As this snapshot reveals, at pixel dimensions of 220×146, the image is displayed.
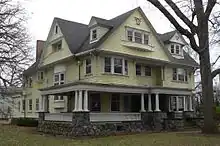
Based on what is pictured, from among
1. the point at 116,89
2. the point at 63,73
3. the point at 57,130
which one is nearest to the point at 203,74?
the point at 116,89

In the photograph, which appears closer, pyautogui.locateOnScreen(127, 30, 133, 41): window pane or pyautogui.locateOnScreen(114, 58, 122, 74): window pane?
pyautogui.locateOnScreen(114, 58, 122, 74): window pane

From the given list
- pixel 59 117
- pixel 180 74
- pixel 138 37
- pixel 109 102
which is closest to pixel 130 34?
pixel 138 37

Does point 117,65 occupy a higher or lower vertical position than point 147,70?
higher

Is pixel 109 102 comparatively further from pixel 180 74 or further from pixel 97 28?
pixel 180 74

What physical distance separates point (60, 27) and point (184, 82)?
14008 mm

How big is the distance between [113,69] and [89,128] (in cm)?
584

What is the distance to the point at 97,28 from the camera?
24344 millimetres

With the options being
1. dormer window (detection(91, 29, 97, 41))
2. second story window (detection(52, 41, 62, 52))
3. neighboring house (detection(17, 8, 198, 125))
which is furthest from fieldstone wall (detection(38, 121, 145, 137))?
second story window (detection(52, 41, 62, 52))

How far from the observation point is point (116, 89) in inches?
873

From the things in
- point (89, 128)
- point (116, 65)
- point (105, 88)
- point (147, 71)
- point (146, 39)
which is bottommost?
point (89, 128)

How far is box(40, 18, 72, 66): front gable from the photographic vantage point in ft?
88.0

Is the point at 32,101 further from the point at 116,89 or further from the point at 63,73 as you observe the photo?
the point at 116,89

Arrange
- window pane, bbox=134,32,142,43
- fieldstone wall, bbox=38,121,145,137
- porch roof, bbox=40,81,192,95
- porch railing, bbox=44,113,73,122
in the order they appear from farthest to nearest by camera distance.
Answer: window pane, bbox=134,32,142,43 < porch railing, bbox=44,113,73,122 < porch roof, bbox=40,81,192,95 < fieldstone wall, bbox=38,121,145,137

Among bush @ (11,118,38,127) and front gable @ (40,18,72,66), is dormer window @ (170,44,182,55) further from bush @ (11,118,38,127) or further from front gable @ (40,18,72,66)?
bush @ (11,118,38,127)
